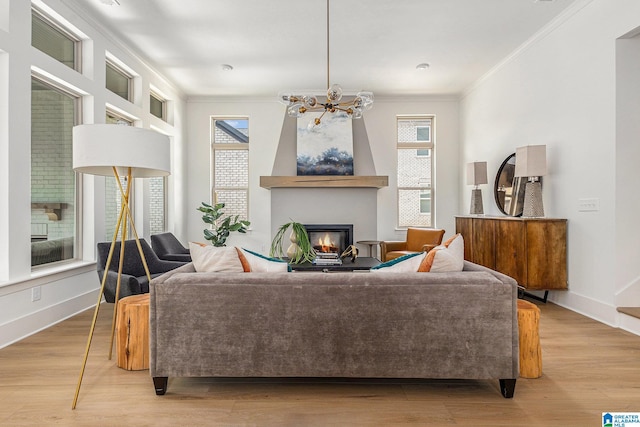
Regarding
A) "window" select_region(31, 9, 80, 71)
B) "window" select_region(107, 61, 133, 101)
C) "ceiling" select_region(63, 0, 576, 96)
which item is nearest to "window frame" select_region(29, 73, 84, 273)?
"window" select_region(31, 9, 80, 71)

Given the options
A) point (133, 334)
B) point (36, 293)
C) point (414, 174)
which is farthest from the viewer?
point (414, 174)

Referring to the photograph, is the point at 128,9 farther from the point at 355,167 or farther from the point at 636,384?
the point at 636,384

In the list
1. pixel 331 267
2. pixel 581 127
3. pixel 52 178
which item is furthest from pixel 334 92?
pixel 52 178

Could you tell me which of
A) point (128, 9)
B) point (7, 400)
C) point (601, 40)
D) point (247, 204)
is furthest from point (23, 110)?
point (601, 40)

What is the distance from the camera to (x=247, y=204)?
266 inches

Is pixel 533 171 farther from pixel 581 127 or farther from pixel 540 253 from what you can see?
pixel 540 253

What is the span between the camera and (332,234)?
19.7 feet

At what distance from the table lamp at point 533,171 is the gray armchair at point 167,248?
3907 millimetres

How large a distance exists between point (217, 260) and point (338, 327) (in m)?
0.78

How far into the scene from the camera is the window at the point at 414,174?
6.73 m

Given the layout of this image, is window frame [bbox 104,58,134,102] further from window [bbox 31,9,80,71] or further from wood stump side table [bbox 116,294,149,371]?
wood stump side table [bbox 116,294,149,371]

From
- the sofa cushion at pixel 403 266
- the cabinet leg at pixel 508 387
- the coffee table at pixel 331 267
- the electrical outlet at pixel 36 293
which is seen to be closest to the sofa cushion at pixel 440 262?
the sofa cushion at pixel 403 266

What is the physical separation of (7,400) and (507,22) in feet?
16.8

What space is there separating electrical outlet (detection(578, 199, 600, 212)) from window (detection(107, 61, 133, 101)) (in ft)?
17.1
